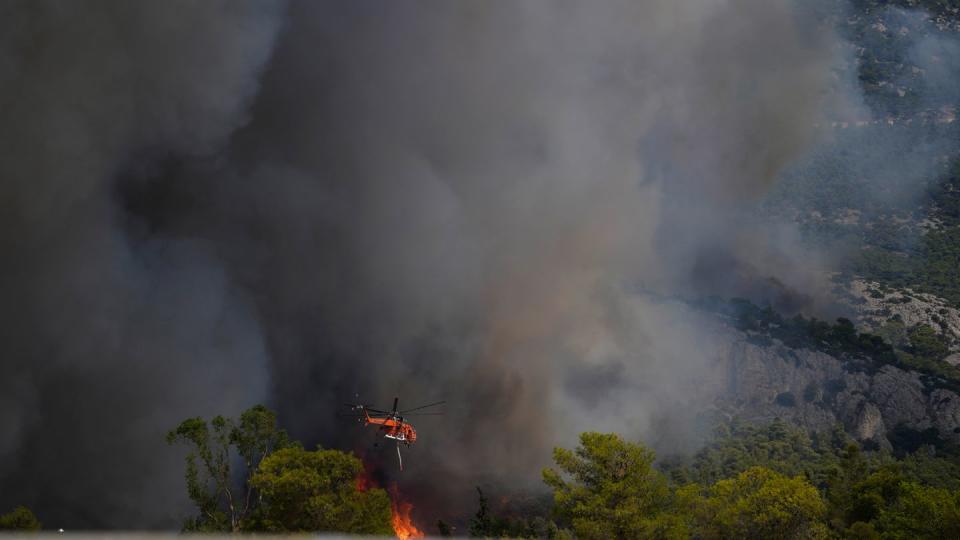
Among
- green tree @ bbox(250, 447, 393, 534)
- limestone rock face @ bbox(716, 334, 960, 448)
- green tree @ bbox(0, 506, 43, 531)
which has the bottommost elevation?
green tree @ bbox(0, 506, 43, 531)

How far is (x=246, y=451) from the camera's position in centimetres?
5884

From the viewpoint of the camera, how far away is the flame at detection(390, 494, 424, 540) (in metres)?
84.5

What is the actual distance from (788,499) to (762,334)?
7560cm

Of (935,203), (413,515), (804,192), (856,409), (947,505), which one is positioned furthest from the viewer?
(804,192)

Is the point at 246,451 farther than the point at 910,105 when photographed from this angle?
No

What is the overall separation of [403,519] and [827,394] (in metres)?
59.7

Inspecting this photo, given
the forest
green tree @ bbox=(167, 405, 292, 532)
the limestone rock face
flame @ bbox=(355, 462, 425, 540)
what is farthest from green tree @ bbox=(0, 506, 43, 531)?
the limestone rock face

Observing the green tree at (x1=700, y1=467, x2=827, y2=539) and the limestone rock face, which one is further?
the limestone rock face

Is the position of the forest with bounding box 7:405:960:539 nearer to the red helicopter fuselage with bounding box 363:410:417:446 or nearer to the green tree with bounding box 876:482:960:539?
the green tree with bounding box 876:482:960:539

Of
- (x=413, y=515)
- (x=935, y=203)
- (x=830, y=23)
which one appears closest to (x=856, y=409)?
(x=935, y=203)

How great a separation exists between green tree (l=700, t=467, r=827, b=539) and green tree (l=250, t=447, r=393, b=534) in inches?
791

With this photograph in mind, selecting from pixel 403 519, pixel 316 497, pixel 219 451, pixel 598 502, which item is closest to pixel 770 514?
pixel 598 502

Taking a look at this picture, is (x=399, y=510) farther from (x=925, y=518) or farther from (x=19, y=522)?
(x=925, y=518)

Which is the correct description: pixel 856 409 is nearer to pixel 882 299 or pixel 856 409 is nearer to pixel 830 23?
pixel 882 299
